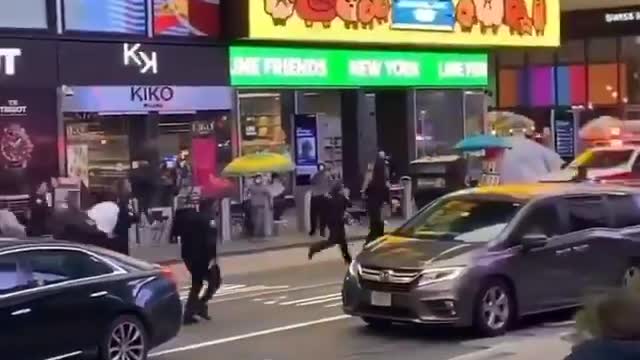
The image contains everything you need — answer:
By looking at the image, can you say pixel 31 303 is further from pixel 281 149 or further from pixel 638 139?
pixel 638 139

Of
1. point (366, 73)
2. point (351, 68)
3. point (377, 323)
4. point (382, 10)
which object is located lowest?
point (377, 323)

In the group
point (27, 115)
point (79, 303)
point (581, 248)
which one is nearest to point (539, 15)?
point (27, 115)

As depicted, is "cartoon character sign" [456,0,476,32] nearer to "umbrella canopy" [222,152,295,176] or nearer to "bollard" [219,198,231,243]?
"umbrella canopy" [222,152,295,176]

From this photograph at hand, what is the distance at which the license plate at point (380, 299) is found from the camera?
12.7 meters

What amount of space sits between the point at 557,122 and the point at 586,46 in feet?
11.5

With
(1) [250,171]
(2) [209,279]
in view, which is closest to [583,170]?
(1) [250,171]

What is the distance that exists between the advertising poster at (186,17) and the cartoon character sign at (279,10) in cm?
109

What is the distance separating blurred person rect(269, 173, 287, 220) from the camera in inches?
1089

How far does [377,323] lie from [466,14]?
20.6 metres

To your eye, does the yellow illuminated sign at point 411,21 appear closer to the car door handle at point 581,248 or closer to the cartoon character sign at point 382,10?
the cartoon character sign at point 382,10

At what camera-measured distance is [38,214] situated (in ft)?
77.4

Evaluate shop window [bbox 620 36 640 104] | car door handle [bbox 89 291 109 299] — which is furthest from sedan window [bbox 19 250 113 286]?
shop window [bbox 620 36 640 104]

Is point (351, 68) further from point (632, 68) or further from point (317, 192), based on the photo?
point (632, 68)

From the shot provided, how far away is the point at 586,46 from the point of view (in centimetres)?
4553
